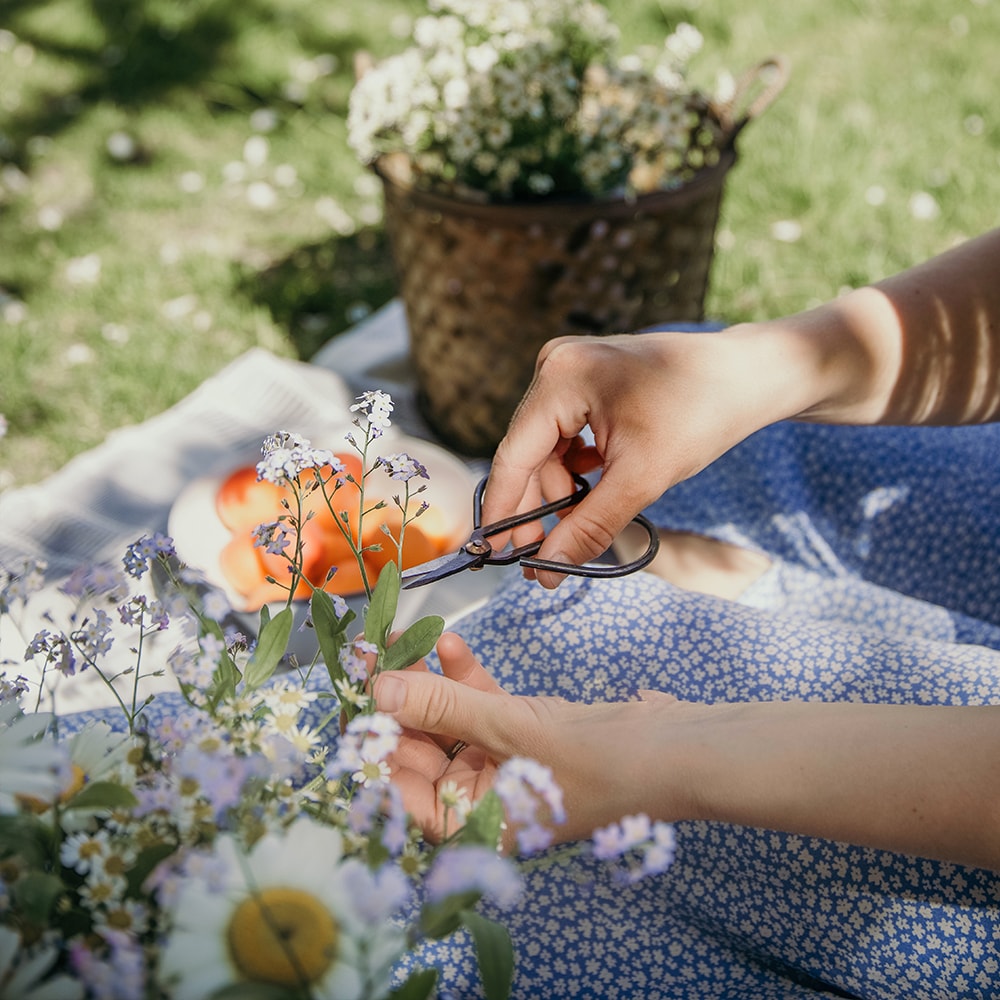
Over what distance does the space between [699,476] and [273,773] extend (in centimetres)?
91

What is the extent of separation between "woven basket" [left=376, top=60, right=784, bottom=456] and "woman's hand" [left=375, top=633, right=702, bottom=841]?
3.36 feet

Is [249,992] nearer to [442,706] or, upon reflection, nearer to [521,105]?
[442,706]

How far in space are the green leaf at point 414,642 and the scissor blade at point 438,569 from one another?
0.17m

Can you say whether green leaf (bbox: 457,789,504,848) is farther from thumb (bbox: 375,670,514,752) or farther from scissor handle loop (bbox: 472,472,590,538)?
scissor handle loop (bbox: 472,472,590,538)

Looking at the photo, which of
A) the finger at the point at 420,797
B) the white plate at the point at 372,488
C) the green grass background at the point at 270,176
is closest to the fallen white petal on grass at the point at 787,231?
the green grass background at the point at 270,176

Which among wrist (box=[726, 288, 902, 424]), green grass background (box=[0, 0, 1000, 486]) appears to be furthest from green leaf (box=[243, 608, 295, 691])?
green grass background (box=[0, 0, 1000, 486])

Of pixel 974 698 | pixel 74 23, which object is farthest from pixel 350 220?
pixel 974 698

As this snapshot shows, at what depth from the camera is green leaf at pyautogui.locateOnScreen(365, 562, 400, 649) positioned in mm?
658

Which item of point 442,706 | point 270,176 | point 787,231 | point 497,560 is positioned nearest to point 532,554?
point 497,560

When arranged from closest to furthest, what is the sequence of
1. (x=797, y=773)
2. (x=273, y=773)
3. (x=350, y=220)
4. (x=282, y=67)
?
(x=273, y=773) < (x=797, y=773) < (x=350, y=220) < (x=282, y=67)

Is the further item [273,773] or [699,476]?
[699,476]

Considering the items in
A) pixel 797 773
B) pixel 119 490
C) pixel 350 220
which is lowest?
pixel 119 490

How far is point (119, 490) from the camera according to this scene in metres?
1.90

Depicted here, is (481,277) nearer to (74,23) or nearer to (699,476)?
(699,476)
